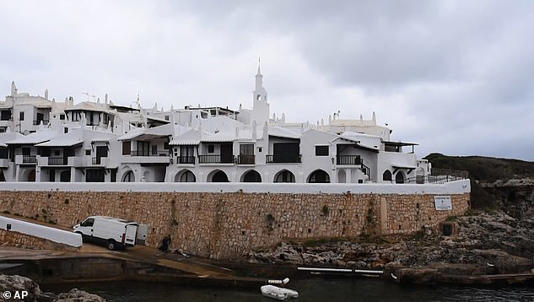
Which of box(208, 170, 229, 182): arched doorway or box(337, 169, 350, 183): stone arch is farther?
box(208, 170, 229, 182): arched doorway

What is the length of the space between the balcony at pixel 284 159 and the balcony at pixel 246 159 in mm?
1137

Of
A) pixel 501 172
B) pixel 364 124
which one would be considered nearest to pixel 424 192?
pixel 364 124

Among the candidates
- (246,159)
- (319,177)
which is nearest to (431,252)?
(319,177)

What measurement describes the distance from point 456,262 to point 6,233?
2695 cm

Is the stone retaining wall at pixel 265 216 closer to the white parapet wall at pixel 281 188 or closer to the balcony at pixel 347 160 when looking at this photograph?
the white parapet wall at pixel 281 188

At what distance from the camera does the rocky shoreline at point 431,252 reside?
2861cm

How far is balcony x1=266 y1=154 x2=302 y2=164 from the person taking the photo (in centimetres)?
3966

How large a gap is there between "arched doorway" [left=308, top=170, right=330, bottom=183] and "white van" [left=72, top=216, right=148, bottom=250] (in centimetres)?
1417

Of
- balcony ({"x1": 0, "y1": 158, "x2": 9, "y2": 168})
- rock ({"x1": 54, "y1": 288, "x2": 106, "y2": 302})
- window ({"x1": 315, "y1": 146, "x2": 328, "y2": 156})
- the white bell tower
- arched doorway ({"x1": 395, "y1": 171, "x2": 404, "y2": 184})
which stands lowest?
rock ({"x1": 54, "y1": 288, "x2": 106, "y2": 302})

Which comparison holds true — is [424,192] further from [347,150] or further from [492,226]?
[347,150]

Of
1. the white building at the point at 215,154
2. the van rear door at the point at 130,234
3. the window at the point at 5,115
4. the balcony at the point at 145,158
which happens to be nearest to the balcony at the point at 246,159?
the white building at the point at 215,154

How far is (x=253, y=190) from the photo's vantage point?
33.5 metres

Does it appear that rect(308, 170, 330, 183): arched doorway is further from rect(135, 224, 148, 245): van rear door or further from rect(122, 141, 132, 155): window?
rect(122, 141, 132, 155): window

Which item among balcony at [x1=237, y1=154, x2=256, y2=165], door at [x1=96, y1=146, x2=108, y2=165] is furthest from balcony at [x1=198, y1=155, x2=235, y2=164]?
door at [x1=96, y1=146, x2=108, y2=165]
